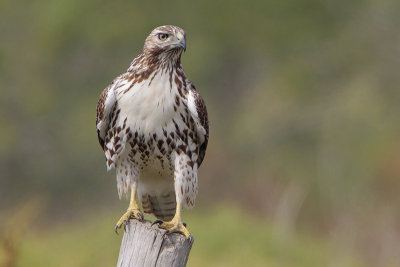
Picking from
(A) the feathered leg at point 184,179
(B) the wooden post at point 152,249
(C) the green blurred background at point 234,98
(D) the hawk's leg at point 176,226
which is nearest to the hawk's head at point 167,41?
(A) the feathered leg at point 184,179

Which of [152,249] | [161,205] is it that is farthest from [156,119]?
[152,249]

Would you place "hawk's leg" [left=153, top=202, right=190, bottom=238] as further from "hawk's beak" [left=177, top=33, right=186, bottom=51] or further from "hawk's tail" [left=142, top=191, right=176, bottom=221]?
"hawk's beak" [left=177, top=33, right=186, bottom=51]

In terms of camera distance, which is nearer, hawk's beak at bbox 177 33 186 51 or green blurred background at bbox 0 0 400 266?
hawk's beak at bbox 177 33 186 51

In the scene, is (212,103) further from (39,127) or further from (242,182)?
(242,182)

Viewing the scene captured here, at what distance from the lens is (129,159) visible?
596 cm

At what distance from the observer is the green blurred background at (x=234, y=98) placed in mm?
14445

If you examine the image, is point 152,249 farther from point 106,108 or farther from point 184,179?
point 106,108

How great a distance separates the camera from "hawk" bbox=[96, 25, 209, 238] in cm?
568

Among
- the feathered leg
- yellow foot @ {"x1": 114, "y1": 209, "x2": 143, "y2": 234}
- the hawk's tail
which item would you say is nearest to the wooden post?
yellow foot @ {"x1": 114, "y1": 209, "x2": 143, "y2": 234}

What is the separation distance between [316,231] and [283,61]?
7061 millimetres

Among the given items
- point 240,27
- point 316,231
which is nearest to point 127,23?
point 240,27

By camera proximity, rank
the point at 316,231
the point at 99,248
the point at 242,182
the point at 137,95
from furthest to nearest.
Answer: the point at 242,182
the point at 316,231
the point at 99,248
the point at 137,95

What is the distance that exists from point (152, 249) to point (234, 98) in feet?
55.1

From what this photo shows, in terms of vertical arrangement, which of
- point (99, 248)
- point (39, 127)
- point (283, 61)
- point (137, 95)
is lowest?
point (39, 127)
